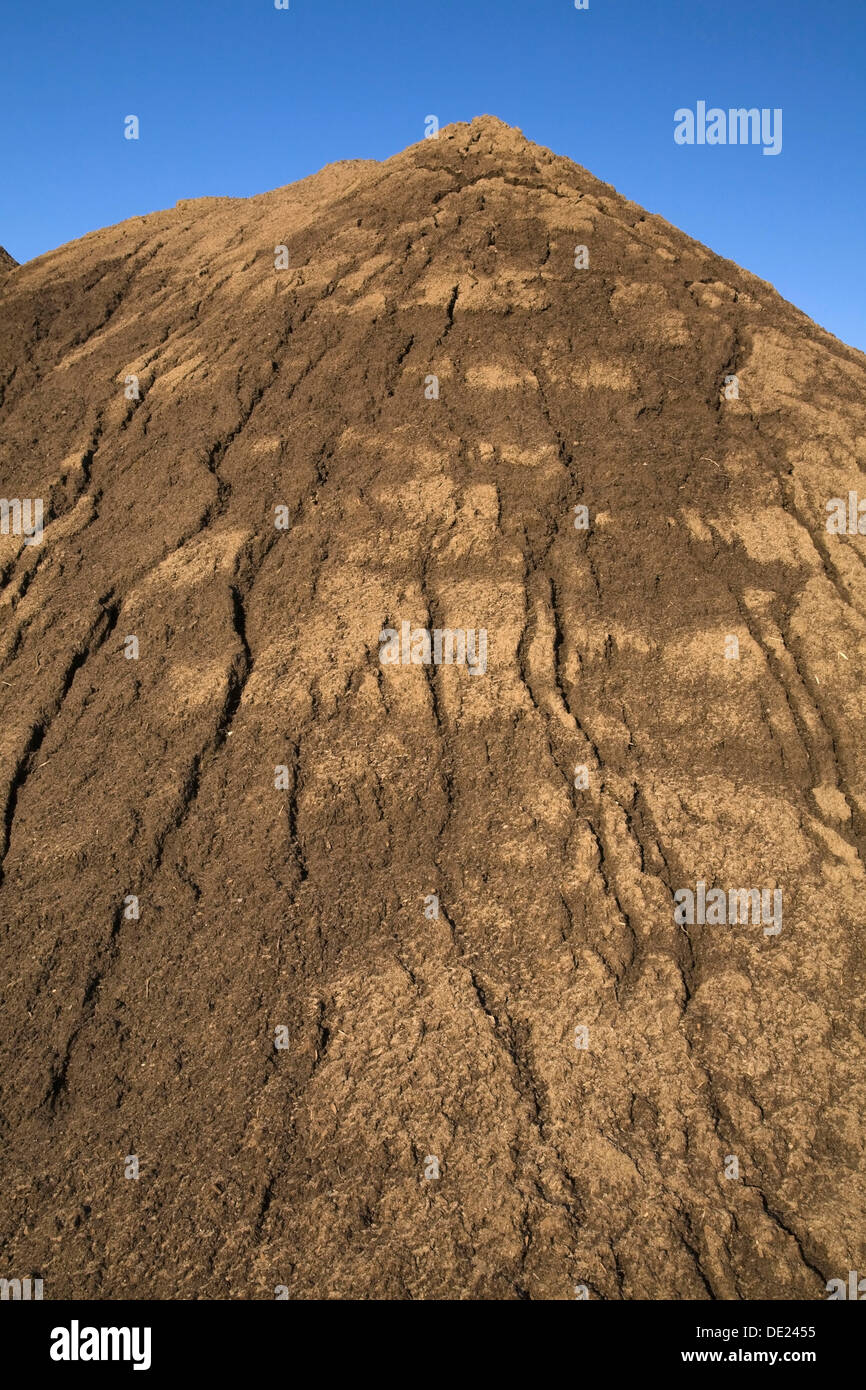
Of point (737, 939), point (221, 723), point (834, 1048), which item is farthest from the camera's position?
point (221, 723)

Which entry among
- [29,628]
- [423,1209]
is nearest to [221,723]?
[29,628]

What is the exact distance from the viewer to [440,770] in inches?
233

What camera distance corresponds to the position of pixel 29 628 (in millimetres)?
7152

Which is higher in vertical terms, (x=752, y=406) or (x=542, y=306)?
(x=542, y=306)

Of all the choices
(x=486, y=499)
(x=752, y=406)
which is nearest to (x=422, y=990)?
(x=486, y=499)

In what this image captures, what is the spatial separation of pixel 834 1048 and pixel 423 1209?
2.41 m

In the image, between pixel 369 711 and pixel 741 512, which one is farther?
pixel 741 512

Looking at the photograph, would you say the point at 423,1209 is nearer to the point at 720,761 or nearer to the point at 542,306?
the point at 720,761

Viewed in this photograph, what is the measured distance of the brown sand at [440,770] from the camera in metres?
4.34

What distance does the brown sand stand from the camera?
14.2ft

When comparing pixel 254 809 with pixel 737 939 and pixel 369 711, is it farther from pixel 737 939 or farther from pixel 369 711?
pixel 737 939
